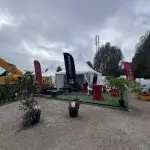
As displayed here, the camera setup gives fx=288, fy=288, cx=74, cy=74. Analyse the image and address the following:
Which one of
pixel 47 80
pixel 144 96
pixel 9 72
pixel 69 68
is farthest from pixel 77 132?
pixel 47 80

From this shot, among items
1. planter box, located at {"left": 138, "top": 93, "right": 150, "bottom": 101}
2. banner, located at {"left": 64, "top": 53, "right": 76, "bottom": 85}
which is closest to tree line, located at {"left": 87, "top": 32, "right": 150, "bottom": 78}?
planter box, located at {"left": 138, "top": 93, "right": 150, "bottom": 101}

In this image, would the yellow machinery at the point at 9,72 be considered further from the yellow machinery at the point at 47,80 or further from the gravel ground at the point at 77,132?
the gravel ground at the point at 77,132

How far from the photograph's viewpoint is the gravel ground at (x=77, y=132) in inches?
349

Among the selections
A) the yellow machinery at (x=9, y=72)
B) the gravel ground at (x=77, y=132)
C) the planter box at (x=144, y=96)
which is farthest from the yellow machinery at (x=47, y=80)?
the gravel ground at (x=77, y=132)

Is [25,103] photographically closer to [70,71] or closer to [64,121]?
[64,121]

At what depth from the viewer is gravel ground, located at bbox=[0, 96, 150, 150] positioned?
29.1 ft

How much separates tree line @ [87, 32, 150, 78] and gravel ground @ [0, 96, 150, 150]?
45.9m

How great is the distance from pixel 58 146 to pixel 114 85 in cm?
939

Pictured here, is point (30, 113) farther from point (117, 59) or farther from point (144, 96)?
point (117, 59)

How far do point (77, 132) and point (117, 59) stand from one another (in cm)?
7733

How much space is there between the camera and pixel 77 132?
10.1 meters

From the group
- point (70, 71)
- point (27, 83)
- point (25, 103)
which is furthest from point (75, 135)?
point (70, 71)

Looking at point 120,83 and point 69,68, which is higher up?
point 69,68

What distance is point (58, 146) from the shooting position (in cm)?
873
